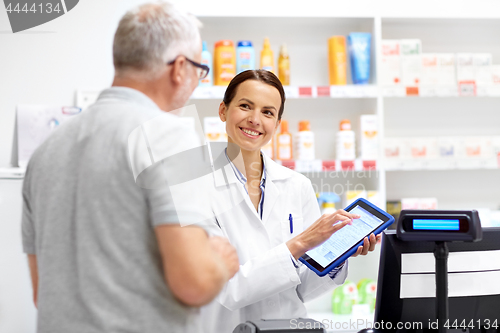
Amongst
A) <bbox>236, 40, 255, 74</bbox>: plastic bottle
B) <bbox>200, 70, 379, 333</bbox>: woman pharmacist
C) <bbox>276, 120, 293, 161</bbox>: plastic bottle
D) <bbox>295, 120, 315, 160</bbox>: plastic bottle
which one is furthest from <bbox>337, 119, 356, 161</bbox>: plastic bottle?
<bbox>200, 70, 379, 333</bbox>: woman pharmacist

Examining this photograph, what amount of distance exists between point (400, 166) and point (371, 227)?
4.93 ft

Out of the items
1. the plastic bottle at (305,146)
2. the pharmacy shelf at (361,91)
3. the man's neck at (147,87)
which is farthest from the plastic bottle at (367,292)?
the man's neck at (147,87)

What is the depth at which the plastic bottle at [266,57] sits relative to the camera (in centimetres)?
279

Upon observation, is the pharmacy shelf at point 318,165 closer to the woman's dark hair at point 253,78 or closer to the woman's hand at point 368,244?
the woman's dark hair at point 253,78

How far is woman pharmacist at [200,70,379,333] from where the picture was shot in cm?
143

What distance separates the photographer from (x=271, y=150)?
109 inches

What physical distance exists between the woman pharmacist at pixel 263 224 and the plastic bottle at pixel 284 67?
1098mm

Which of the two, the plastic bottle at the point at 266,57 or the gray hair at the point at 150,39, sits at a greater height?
the plastic bottle at the point at 266,57

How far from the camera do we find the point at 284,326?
3.46 ft

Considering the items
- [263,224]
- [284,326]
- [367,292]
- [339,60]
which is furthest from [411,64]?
[284,326]

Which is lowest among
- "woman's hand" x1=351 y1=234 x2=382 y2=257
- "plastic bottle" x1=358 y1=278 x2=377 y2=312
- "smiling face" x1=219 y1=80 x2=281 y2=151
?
"plastic bottle" x1=358 y1=278 x2=377 y2=312

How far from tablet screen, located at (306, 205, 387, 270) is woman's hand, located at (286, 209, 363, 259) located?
0.04 m

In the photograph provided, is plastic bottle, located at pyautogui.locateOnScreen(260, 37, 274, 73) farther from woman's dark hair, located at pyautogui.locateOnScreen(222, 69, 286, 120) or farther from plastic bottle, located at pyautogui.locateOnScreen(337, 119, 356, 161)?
woman's dark hair, located at pyautogui.locateOnScreen(222, 69, 286, 120)

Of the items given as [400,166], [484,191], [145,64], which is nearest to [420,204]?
[400,166]
